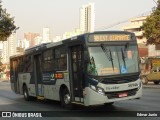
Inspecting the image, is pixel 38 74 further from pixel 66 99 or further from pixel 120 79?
pixel 120 79

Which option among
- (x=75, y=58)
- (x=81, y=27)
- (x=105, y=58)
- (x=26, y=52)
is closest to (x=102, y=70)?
(x=105, y=58)

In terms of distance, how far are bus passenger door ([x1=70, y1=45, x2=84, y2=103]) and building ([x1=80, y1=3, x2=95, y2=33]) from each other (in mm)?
48793

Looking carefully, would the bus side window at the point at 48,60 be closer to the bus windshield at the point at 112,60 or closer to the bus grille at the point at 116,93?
the bus windshield at the point at 112,60

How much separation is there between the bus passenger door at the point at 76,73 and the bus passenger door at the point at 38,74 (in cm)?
413

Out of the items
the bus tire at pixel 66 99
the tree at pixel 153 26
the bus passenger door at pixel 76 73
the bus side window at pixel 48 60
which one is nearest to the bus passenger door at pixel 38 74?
the bus side window at pixel 48 60

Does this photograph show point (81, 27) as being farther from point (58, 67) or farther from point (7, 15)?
point (58, 67)

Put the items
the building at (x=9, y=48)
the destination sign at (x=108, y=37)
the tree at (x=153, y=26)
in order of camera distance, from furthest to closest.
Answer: the building at (x=9, y=48) → the tree at (x=153, y=26) → the destination sign at (x=108, y=37)

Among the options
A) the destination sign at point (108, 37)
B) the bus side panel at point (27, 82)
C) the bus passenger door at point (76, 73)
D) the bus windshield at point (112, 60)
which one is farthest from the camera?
the bus side panel at point (27, 82)

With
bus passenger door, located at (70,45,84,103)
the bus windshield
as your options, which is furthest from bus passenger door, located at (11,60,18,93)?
the bus windshield

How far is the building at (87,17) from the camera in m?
64.6

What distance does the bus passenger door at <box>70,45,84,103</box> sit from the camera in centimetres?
1407

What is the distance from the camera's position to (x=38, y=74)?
18953mm

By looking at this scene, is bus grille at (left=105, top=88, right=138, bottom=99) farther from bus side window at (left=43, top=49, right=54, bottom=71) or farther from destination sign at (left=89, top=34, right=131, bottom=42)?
bus side window at (left=43, top=49, right=54, bottom=71)

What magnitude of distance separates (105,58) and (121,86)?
1.11m
